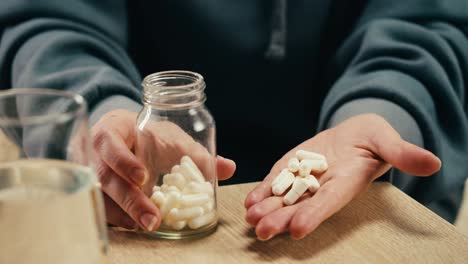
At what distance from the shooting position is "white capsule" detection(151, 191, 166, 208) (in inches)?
22.1

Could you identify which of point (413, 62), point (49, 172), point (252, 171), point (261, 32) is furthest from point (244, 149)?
point (49, 172)

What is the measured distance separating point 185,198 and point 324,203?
13cm

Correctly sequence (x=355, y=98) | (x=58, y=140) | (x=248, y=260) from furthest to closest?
(x=355, y=98) < (x=248, y=260) < (x=58, y=140)

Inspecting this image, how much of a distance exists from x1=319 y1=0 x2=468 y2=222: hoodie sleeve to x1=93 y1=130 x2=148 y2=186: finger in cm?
34

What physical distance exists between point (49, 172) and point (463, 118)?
665mm

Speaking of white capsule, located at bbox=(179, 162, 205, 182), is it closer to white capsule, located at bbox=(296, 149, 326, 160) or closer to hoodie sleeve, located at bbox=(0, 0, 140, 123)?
white capsule, located at bbox=(296, 149, 326, 160)

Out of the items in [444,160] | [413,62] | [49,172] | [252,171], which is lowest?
[252,171]

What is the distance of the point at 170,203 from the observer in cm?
56

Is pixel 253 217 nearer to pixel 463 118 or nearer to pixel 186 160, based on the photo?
pixel 186 160

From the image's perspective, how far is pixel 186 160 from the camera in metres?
0.58

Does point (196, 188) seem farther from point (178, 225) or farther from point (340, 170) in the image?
point (340, 170)

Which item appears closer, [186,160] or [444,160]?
[186,160]

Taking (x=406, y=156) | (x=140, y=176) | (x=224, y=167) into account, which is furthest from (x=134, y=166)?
(x=406, y=156)

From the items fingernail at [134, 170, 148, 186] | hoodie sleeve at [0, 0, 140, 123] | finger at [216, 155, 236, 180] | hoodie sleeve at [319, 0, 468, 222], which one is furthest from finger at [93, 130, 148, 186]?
hoodie sleeve at [319, 0, 468, 222]
